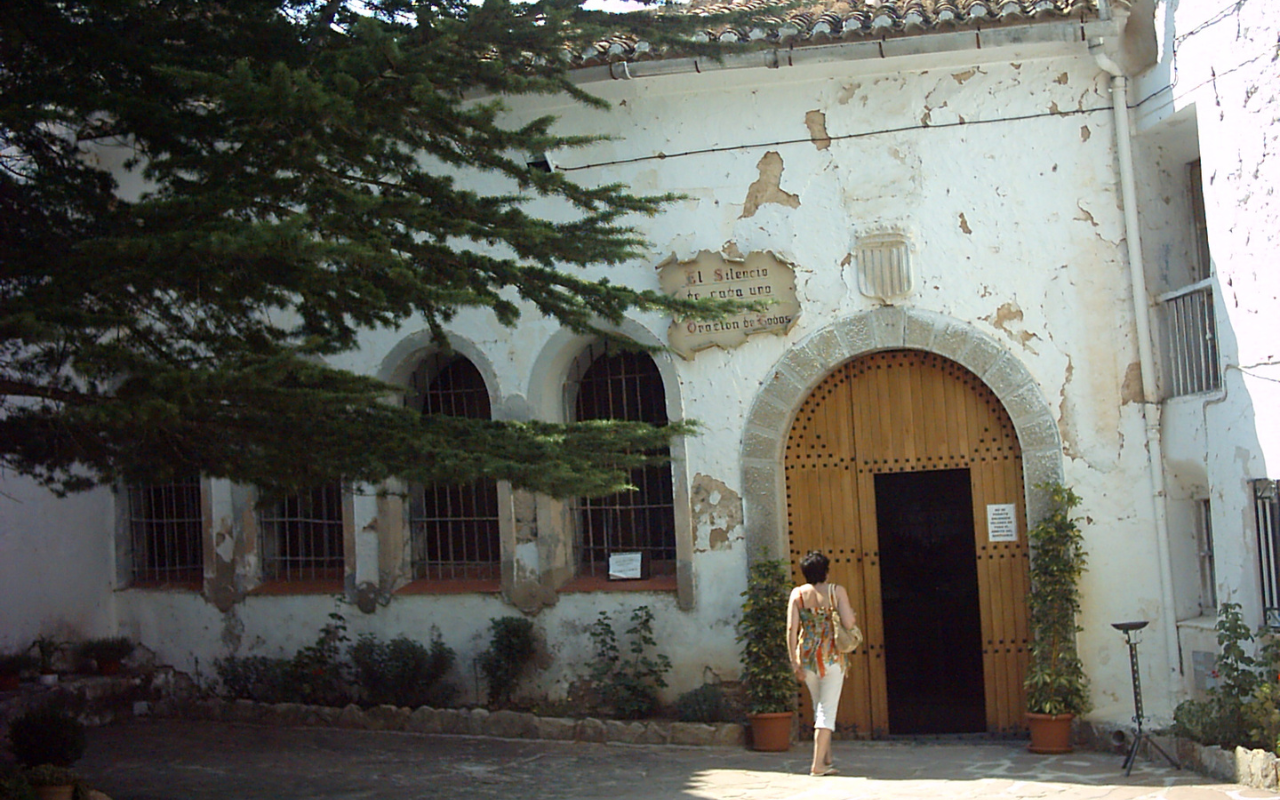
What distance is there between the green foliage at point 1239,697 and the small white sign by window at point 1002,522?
1642mm

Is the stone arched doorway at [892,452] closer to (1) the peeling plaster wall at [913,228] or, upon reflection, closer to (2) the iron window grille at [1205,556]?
(1) the peeling plaster wall at [913,228]

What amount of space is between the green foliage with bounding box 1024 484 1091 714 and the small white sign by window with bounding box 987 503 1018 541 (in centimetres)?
46

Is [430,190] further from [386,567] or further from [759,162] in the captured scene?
[386,567]

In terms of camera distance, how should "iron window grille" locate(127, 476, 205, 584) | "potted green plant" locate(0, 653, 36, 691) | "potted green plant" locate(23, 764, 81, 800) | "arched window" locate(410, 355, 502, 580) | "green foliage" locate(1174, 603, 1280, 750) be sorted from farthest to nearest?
"iron window grille" locate(127, 476, 205, 584) < "arched window" locate(410, 355, 502, 580) < "potted green plant" locate(0, 653, 36, 691) < "green foliage" locate(1174, 603, 1280, 750) < "potted green plant" locate(23, 764, 81, 800)

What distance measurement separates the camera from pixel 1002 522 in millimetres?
9531

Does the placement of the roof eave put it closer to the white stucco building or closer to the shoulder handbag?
the white stucco building

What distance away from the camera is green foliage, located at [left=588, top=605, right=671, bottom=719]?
9.61 m

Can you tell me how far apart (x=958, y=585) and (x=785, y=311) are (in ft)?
8.01

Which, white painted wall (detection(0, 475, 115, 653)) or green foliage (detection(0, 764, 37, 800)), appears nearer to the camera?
green foliage (detection(0, 764, 37, 800))

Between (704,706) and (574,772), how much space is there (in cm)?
134

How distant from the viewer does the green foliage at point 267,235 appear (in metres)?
5.54

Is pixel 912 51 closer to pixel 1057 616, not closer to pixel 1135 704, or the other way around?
pixel 1057 616

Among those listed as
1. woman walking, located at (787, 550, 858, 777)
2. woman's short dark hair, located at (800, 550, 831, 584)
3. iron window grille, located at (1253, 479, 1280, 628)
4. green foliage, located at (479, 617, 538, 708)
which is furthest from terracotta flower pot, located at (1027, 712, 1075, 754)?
green foliage, located at (479, 617, 538, 708)

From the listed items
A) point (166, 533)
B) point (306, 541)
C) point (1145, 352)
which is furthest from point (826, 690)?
point (166, 533)
